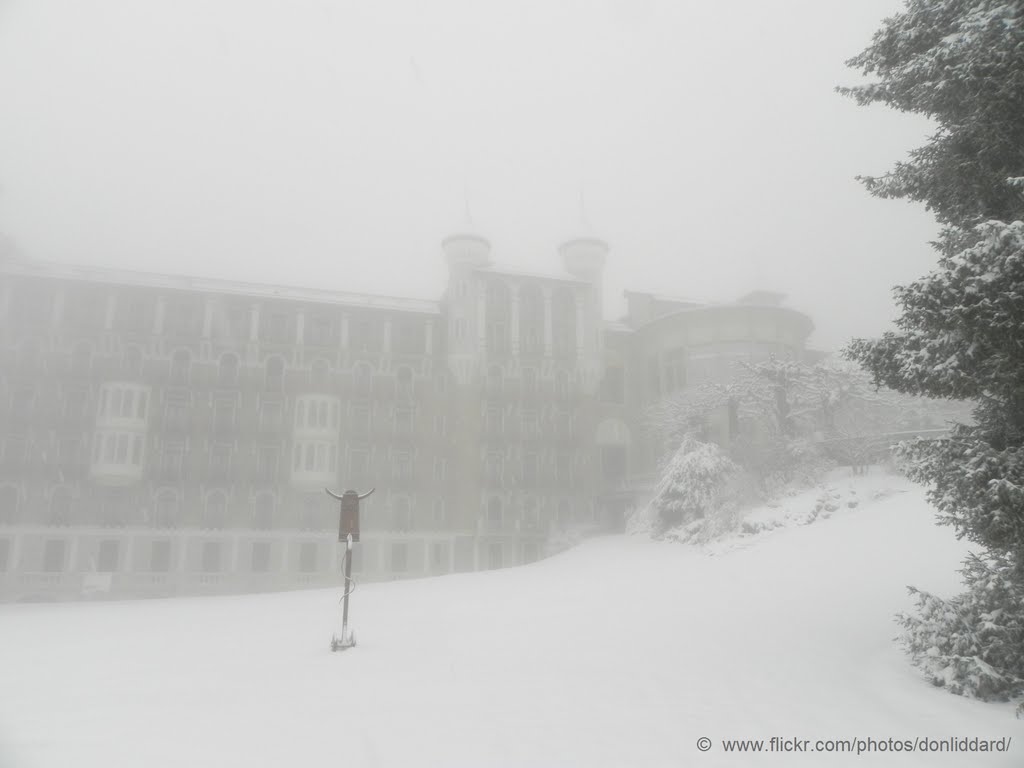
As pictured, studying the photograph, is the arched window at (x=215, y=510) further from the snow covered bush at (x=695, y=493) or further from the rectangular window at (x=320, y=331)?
the snow covered bush at (x=695, y=493)

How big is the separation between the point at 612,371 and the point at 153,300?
24.8m

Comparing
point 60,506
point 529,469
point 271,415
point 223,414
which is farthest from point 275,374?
point 529,469

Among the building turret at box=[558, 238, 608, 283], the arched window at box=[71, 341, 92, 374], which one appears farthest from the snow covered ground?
the building turret at box=[558, 238, 608, 283]

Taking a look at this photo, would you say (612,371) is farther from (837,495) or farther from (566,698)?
(566,698)

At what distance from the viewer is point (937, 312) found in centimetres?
760

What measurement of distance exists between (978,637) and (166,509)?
115ft

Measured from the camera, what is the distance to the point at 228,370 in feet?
124

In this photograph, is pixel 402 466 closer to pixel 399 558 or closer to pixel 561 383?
pixel 399 558

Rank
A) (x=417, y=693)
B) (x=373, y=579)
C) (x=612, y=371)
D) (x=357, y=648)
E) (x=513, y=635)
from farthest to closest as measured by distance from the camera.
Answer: (x=612, y=371) → (x=373, y=579) → (x=513, y=635) → (x=357, y=648) → (x=417, y=693)

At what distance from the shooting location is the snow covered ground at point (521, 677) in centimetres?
747

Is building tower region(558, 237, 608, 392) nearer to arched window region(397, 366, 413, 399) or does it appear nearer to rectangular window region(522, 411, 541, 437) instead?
Answer: rectangular window region(522, 411, 541, 437)

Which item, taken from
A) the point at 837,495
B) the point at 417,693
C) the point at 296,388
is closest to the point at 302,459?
the point at 296,388

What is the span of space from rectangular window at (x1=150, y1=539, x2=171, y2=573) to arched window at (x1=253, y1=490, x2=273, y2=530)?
4.07 meters

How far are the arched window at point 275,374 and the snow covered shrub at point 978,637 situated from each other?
33447 millimetres
